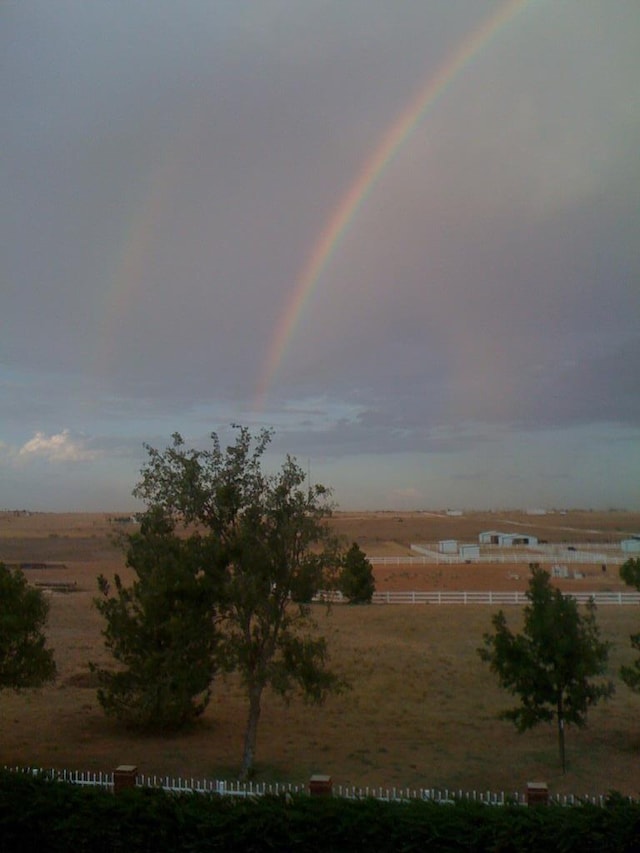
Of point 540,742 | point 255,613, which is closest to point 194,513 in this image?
point 255,613

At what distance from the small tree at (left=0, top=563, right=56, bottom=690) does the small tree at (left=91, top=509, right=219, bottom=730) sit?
90.1 inches

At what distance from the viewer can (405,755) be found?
54.4ft

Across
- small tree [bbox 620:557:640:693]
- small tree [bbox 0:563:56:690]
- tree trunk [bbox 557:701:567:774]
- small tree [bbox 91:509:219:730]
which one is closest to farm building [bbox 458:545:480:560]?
small tree [bbox 620:557:640:693]

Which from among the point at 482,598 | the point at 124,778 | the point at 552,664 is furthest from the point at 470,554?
the point at 124,778

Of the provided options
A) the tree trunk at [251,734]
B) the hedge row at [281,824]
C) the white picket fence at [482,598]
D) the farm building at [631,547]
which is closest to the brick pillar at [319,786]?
the hedge row at [281,824]

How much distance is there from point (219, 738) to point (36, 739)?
3922 mm

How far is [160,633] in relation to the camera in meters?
18.0

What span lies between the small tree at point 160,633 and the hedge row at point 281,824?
5.85m

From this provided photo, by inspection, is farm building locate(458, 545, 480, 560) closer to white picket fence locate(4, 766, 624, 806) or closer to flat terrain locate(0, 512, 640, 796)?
flat terrain locate(0, 512, 640, 796)

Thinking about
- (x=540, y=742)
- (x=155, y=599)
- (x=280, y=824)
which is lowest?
(x=540, y=742)

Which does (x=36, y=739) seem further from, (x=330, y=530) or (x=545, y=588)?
(x=545, y=588)

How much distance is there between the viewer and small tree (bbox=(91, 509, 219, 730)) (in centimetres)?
1638

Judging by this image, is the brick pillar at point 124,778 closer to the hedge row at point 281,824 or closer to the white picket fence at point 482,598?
the hedge row at point 281,824

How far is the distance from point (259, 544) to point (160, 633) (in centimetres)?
483
